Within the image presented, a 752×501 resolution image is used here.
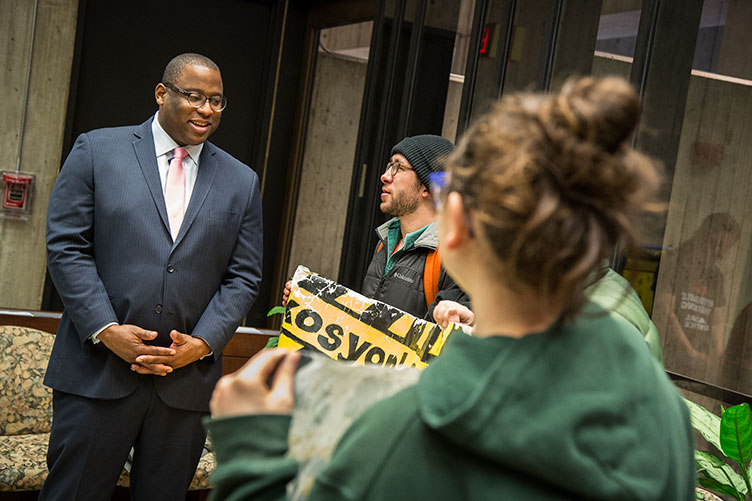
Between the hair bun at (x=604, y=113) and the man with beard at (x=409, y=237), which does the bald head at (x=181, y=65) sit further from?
the hair bun at (x=604, y=113)

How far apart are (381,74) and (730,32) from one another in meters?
2.66

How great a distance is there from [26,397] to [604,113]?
3.37 m

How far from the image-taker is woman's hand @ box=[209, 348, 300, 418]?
0.87 meters

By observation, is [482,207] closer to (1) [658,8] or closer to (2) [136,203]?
(2) [136,203]

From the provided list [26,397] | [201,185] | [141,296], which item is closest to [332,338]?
[141,296]

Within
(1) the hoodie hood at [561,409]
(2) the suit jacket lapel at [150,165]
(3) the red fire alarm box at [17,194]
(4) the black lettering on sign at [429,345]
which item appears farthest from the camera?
(3) the red fire alarm box at [17,194]

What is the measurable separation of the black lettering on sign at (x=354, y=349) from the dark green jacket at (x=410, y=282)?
41 centimetres

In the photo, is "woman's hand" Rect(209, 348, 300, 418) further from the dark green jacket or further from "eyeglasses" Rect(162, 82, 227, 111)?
"eyeglasses" Rect(162, 82, 227, 111)

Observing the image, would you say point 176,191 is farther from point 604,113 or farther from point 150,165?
point 604,113

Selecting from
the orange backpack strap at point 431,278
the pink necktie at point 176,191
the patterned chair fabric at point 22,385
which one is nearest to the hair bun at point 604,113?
the orange backpack strap at point 431,278

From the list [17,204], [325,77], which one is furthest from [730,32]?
[17,204]

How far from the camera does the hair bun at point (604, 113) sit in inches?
29.0

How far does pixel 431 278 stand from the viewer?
2494 millimetres

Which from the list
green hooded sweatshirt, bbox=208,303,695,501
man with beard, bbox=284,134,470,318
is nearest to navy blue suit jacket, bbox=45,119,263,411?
man with beard, bbox=284,134,470,318
